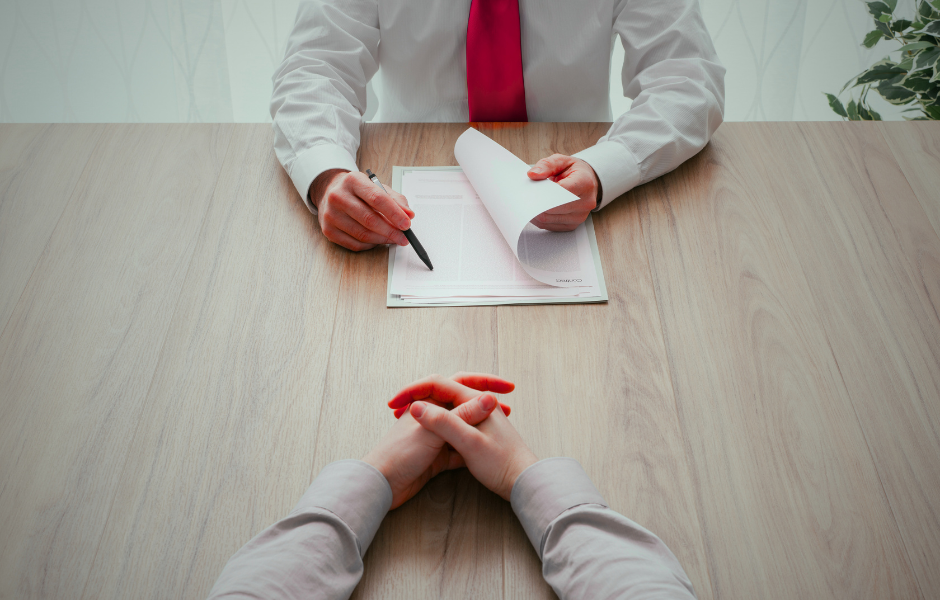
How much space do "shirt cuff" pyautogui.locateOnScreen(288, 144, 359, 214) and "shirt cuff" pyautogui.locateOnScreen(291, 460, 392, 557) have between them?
47 cm

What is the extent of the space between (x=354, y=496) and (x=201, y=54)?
1.80 m

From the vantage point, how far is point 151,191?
3.28 feet

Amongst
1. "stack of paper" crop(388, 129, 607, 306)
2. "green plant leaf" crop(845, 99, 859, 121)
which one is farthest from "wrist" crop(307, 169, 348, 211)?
"green plant leaf" crop(845, 99, 859, 121)

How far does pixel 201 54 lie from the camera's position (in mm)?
1926

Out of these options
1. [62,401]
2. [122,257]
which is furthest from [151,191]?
[62,401]

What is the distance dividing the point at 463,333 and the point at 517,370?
0.09 m

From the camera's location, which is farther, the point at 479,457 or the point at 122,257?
the point at 122,257

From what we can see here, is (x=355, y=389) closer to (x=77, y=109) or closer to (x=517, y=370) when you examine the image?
(x=517, y=370)

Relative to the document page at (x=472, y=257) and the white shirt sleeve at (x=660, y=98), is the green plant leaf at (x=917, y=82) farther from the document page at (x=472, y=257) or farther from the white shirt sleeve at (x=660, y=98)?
the document page at (x=472, y=257)

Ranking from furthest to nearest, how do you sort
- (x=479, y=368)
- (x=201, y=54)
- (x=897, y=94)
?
(x=201, y=54) < (x=897, y=94) < (x=479, y=368)

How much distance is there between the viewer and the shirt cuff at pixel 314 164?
944 mm

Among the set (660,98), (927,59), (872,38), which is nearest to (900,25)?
(872,38)

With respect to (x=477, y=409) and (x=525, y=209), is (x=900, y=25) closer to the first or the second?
(x=525, y=209)

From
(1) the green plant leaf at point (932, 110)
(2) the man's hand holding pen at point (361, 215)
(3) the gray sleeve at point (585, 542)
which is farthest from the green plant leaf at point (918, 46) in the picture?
(3) the gray sleeve at point (585, 542)
